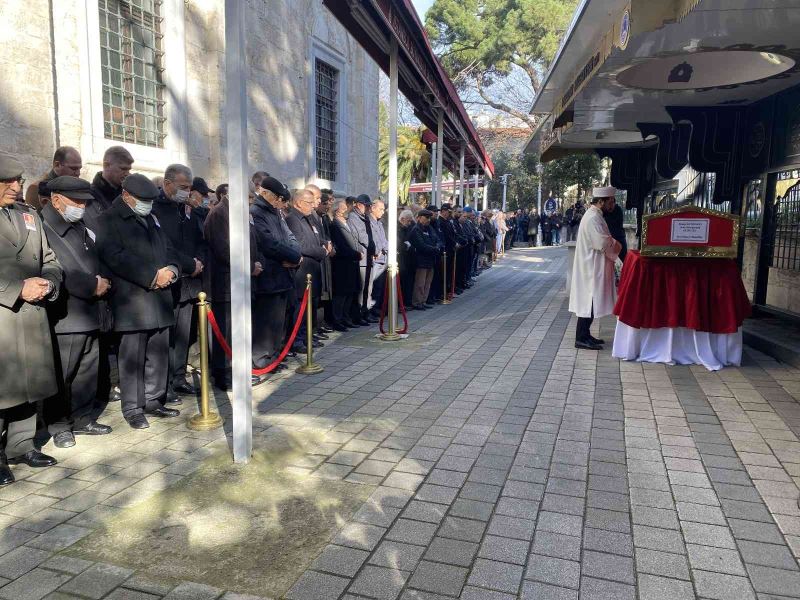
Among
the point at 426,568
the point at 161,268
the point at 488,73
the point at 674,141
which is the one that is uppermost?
the point at 488,73

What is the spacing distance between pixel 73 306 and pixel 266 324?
2143 millimetres

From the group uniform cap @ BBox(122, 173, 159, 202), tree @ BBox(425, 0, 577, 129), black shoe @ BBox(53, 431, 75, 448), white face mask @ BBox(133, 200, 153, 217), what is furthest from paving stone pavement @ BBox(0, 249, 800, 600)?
tree @ BBox(425, 0, 577, 129)

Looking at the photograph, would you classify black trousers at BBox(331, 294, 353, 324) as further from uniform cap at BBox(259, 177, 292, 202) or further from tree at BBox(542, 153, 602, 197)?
tree at BBox(542, 153, 602, 197)

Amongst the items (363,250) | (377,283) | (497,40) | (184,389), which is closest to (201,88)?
(363,250)

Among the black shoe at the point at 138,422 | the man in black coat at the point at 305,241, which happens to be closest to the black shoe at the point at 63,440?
the black shoe at the point at 138,422

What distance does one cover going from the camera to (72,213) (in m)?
4.11

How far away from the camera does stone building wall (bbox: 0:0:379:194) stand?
5895 mm

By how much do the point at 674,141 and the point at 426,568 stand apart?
9.79 meters

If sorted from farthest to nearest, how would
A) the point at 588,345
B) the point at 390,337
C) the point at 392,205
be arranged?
the point at 390,337, the point at 392,205, the point at 588,345

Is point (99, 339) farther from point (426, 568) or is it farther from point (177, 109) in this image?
point (177, 109)

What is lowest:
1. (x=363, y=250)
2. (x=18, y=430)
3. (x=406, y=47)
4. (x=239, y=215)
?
(x=18, y=430)

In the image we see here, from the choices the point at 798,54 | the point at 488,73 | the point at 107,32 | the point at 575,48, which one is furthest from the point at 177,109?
the point at 488,73

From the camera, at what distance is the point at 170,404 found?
5203 millimetres

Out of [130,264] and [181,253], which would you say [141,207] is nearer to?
[130,264]
